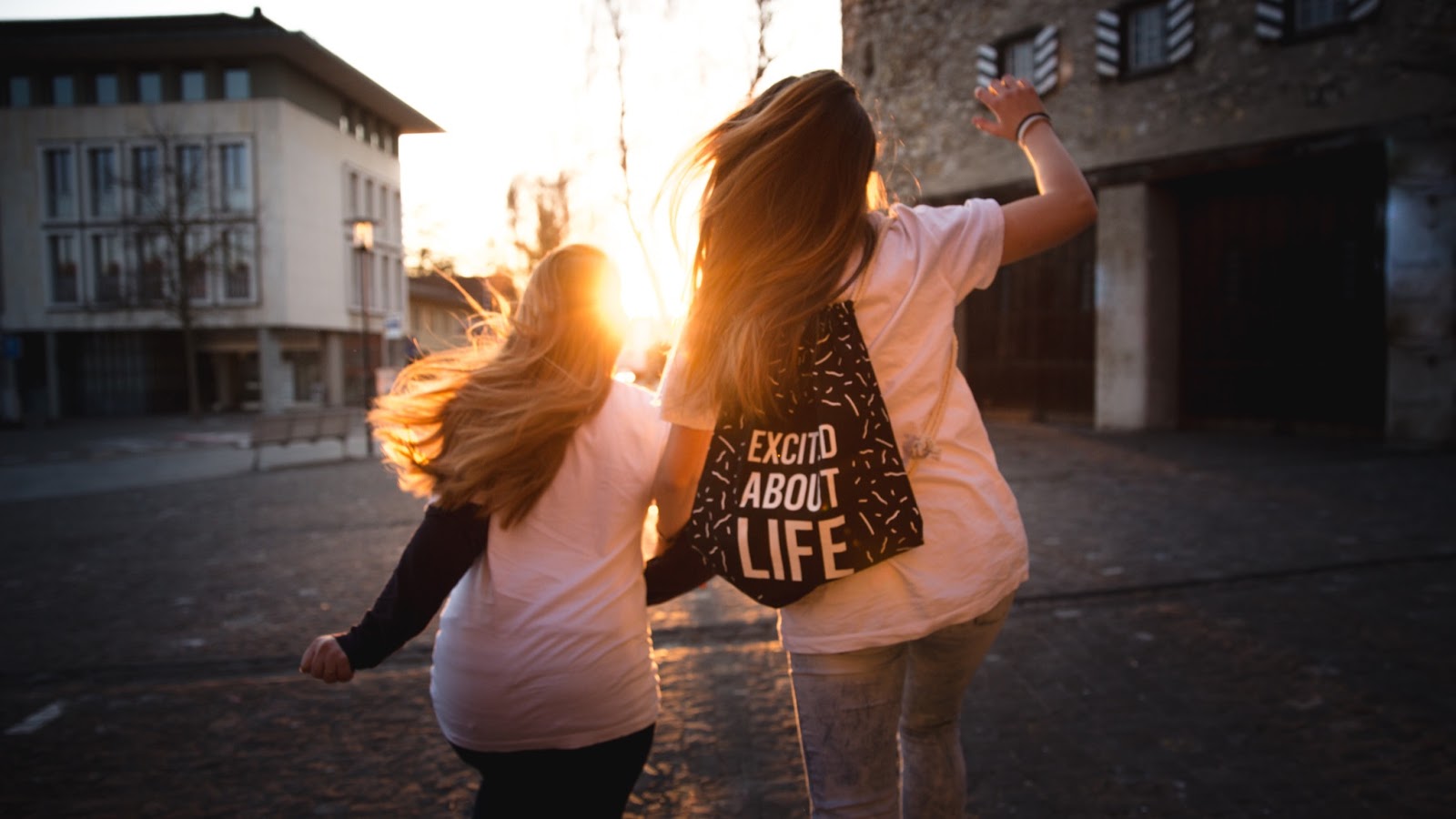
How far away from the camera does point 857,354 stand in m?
1.65

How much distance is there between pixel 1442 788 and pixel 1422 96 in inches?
481

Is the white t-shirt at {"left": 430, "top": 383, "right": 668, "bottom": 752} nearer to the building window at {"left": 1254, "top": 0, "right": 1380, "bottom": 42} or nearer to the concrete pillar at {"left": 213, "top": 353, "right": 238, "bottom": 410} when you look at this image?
the building window at {"left": 1254, "top": 0, "right": 1380, "bottom": 42}

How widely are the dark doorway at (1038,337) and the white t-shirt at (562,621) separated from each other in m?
16.7

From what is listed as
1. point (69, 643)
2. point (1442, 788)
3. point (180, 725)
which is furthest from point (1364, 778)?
point (69, 643)

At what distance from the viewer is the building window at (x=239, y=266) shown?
37.4 meters

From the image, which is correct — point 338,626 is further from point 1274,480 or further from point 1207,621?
point 1274,480

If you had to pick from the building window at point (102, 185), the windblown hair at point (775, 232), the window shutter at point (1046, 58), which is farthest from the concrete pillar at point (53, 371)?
the windblown hair at point (775, 232)

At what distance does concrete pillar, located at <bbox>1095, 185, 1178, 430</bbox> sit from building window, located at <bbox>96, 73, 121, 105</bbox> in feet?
128

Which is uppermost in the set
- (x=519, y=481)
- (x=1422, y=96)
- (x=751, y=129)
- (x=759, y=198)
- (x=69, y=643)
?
(x=1422, y=96)

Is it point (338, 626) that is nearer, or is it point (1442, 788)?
point (1442, 788)

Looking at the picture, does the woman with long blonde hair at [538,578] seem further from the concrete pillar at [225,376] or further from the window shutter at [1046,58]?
the concrete pillar at [225,376]

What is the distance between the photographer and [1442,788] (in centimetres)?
298

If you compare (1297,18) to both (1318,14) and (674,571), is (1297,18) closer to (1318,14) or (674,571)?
(1318,14)

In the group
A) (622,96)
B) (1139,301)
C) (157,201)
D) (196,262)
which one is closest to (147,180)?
(157,201)
